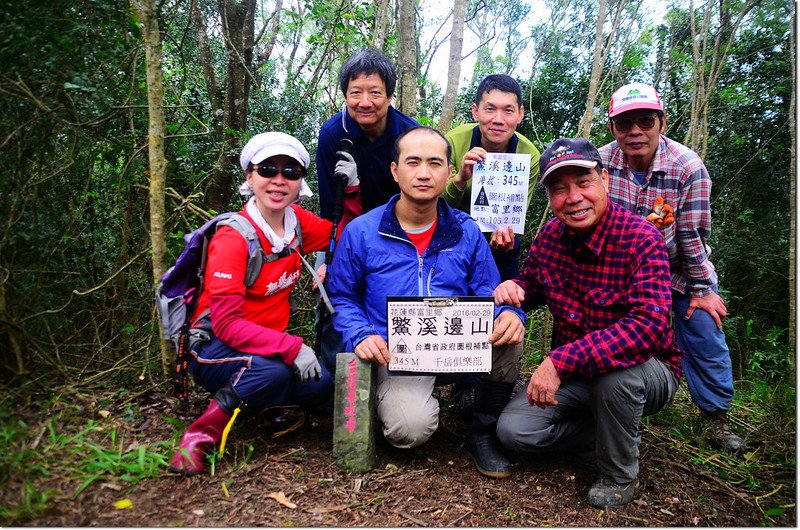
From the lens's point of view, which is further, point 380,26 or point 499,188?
point 380,26

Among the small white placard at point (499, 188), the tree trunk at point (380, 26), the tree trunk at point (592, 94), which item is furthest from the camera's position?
the tree trunk at point (380, 26)

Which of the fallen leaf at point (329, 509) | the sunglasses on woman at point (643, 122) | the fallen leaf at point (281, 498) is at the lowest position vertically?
the fallen leaf at point (329, 509)

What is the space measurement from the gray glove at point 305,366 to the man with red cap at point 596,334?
116cm

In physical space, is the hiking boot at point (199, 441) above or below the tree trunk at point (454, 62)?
below

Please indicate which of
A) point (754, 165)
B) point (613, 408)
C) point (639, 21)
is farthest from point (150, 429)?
point (639, 21)

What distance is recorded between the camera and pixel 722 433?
11.7 ft

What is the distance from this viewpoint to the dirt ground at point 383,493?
2.45m

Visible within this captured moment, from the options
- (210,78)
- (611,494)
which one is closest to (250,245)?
(611,494)

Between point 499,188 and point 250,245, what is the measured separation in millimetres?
1831

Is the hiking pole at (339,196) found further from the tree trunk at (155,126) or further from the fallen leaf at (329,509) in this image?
the fallen leaf at (329,509)

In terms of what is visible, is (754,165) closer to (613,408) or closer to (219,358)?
(613,408)

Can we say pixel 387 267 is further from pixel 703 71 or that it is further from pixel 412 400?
pixel 703 71

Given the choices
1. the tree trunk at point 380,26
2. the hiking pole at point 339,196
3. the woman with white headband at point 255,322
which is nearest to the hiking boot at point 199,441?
the woman with white headband at point 255,322

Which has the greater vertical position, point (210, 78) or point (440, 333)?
point (210, 78)
